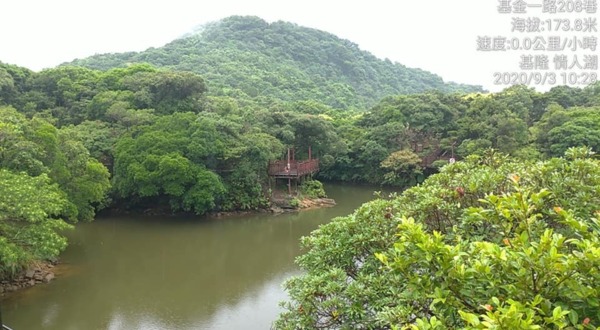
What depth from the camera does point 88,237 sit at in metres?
15.0

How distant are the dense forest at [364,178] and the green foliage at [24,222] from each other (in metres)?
0.03

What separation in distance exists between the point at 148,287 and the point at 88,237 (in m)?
4.89

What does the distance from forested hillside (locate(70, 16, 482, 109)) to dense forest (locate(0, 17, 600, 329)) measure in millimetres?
2564

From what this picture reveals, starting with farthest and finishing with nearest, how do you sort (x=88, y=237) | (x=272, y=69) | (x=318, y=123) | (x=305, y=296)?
1. (x=272, y=69)
2. (x=318, y=123)
3. (x=88, y=237)
4. (x=305, y=296)

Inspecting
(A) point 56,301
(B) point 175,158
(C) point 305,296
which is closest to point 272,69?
(B) point 175,158

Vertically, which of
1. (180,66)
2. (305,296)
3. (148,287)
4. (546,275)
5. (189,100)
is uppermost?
(180,66)

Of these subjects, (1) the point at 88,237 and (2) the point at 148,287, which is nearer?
(2) the point at 148,287

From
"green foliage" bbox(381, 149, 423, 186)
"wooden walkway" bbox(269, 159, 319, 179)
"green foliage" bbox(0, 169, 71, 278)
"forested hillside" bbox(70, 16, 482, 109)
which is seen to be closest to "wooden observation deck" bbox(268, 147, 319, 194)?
"wooden walkway" bbox(269, 159, 319, 179)

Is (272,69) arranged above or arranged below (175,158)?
above

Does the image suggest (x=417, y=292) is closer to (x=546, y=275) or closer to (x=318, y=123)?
(x=546, y=275)

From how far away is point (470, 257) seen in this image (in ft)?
9.75

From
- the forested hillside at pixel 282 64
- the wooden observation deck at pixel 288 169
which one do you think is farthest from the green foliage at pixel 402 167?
the forested hillside at pixel 282 64

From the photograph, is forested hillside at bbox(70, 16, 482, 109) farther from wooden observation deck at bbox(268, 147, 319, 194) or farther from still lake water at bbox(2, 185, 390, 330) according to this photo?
still lake water at bbox(2, 185, 390, 330)

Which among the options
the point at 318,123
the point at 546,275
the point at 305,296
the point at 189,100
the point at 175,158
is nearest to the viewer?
the point at 546,275
